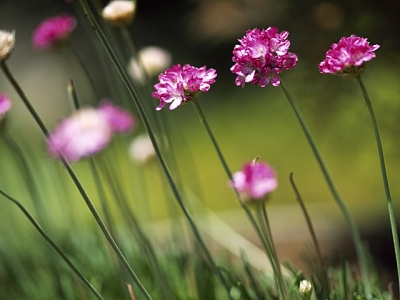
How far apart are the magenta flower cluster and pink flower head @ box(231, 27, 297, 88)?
21 centimetres

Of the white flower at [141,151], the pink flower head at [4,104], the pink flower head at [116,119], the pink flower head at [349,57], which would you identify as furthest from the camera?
the white flower at [141,151]

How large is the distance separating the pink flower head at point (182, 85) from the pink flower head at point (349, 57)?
9 cm

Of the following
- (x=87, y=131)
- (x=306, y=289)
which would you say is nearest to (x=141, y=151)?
(x=87, y=131)

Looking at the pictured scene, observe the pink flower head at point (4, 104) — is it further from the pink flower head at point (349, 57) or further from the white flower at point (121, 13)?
the pink flower head at point (349, 57)

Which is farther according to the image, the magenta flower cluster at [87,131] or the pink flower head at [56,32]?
the pink flower head at [56,32]

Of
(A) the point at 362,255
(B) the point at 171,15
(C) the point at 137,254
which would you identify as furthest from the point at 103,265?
(B) the point at 171,15

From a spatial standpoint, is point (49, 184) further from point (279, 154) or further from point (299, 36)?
point (299, 36)

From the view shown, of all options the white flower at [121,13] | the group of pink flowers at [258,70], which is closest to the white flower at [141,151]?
the white flower at [121,13]

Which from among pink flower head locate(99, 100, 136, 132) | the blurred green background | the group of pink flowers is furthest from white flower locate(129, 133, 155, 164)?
the group of pink flowers

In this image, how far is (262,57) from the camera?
40 cm

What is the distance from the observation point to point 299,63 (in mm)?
1006

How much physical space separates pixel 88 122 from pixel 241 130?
66.3 inches

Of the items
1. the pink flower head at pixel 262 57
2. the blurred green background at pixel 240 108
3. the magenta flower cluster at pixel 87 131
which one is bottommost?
the blurred green background at pixel 240 108

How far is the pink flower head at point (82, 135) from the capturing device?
565 millimetres
